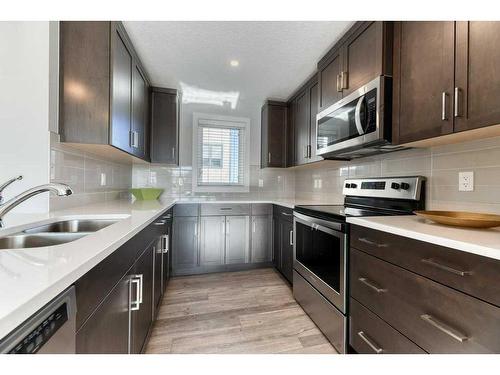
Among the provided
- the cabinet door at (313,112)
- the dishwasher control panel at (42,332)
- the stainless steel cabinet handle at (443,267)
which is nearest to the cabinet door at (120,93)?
the dishwasher control panel at (42,332)

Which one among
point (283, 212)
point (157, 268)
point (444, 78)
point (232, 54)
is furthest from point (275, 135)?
point (157, 268)

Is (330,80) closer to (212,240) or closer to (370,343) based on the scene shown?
(370,343)

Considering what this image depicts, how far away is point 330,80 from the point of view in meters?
1.99

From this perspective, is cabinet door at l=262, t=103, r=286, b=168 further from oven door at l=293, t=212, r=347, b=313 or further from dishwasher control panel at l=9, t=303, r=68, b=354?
dishwasher control panel at l=9, t=303, r=68, b=354

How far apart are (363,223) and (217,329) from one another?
4.30ft

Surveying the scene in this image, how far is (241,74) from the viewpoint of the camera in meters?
2.34

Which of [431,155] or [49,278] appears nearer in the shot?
[49,278]

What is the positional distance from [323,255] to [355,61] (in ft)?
4.76

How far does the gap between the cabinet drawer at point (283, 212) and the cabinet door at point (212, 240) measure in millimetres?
649

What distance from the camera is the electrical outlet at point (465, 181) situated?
1.26 m

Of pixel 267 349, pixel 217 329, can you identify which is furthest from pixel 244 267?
pixel 267 349

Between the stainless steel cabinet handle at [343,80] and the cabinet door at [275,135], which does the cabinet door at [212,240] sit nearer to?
the cabinet door at [275,135]
